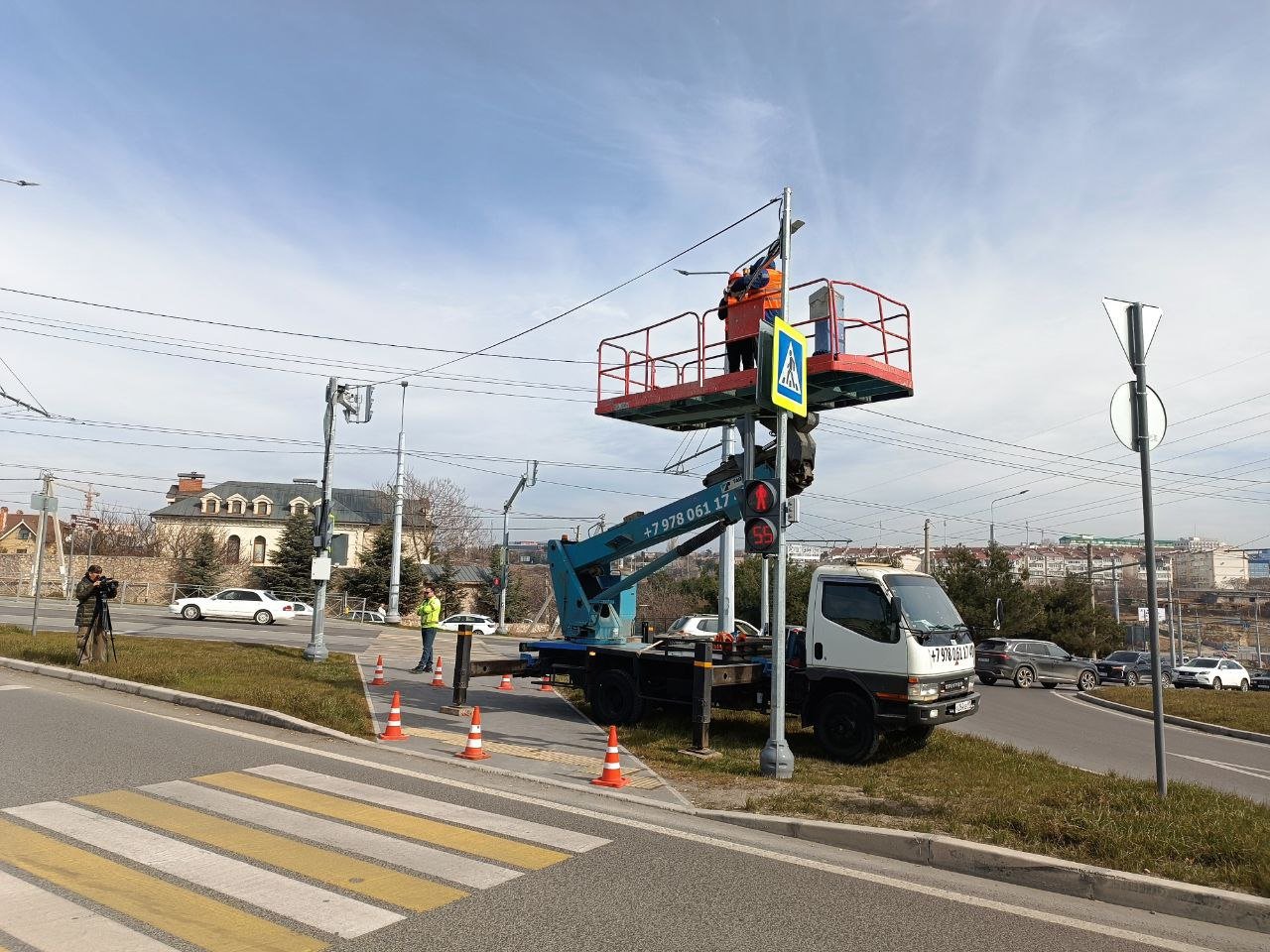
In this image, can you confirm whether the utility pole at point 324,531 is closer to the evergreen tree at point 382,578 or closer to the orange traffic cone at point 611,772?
the orange traffic cone at point 611,772

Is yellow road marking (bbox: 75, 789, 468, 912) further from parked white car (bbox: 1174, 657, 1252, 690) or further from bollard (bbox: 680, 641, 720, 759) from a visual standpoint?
parked white car (bbox: 1174, 657, 1252, 690)

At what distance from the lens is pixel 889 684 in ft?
31.6

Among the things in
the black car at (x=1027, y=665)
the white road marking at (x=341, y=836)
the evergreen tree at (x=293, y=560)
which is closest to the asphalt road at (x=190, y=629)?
the white road marking at (x=341, y=836)

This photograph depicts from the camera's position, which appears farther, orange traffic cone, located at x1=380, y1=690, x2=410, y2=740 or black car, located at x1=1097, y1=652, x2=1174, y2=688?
black car, located at x1=1097, y1=652, x2=1174, y2=688

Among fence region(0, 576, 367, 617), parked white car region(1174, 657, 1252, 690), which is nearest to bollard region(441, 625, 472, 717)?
parked white car region(1174, 657, 1252, 690)

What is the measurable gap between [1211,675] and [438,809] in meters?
37.5

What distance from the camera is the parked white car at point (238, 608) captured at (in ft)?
108

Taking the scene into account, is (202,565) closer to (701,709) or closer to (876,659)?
(701,709)

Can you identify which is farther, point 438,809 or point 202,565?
point 202,565

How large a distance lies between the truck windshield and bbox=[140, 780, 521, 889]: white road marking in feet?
20.1

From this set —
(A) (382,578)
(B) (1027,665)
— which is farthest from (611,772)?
(A) (382,578)

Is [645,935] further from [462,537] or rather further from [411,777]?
[462,537]

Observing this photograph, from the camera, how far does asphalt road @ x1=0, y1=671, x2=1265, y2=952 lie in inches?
173

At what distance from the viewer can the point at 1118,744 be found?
14.0m
